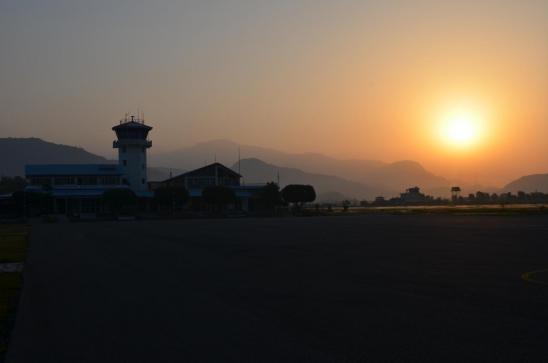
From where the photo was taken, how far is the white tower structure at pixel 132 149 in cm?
11806

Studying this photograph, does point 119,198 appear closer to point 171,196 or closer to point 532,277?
point 171,196

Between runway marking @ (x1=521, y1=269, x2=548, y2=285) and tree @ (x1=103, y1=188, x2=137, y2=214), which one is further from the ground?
tree @ (x1=103, y1=188, x2=137, y2=214)

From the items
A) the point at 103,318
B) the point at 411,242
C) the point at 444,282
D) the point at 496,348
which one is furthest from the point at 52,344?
the point at 411,242

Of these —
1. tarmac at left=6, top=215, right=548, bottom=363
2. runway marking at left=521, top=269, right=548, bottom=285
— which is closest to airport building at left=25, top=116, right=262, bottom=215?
tarmac at left=6, top=215, right=548, bottom=363

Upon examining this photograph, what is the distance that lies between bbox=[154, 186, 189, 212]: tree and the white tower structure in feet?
36.7

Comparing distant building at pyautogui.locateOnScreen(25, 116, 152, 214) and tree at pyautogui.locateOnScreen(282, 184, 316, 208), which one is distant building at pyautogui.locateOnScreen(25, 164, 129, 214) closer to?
distant building at pyautogui.locateOnScreen(25, 116, 152, 214)

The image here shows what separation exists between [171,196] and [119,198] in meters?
8.95

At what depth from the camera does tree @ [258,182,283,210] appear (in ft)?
380

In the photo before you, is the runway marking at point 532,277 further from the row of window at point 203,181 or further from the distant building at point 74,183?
the row of window at point 203,181

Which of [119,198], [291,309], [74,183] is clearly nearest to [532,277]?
[291,309]

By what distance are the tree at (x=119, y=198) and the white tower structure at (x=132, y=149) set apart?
1493cm

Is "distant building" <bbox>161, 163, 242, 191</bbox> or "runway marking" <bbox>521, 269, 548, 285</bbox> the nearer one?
"runway marking" <bbox>521, 269, 548, 285</bbox>

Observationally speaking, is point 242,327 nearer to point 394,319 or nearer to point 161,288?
point 394,319

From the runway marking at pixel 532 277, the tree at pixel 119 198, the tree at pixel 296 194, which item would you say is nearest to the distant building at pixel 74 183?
the tree at pixel 119 198
